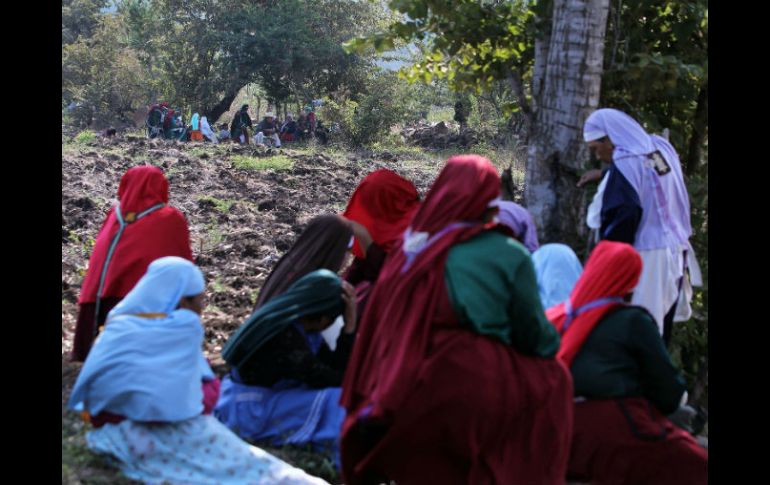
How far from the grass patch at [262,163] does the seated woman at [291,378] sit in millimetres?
8935

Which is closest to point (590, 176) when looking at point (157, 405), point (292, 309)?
point (292, 309)

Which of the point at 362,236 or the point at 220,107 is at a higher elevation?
the point at 220,107

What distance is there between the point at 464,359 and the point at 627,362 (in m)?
0.86

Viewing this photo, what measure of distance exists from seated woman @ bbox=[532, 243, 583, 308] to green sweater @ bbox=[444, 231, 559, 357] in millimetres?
1281

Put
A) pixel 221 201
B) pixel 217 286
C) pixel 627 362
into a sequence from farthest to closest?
pixel 221 201, pixel 217 286, pixel 627 362

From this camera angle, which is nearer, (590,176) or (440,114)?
(590,176)

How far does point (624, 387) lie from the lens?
3613mm

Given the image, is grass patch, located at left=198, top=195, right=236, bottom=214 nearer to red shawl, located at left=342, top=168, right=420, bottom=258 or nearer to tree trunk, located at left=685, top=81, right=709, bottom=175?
red shawl, located at left=342, top=168, right=420, bottom=258

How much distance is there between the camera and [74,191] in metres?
10.1

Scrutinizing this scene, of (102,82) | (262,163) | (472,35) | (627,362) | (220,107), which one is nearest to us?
(627,362)

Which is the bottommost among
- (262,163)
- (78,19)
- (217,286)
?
(217,286)

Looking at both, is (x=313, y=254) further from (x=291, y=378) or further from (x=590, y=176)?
(x=590, y=176)

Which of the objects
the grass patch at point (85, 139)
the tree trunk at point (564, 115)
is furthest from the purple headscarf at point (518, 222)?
the grass patch at point (85, 139)

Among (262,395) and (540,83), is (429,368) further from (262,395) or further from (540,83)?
(540,83)
